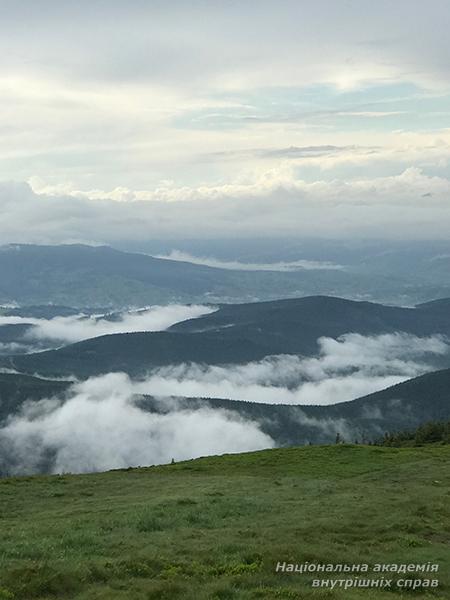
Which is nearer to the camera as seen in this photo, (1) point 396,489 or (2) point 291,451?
(1) point 396,489

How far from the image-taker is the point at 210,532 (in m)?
34.8

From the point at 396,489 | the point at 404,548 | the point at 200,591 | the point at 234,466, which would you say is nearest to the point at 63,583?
the point at 200,591

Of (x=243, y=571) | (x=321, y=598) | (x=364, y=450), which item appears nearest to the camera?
(x=321, y=598)

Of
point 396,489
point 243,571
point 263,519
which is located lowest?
point 396,489

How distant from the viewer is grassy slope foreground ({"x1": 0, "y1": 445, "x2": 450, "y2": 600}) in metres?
23.7

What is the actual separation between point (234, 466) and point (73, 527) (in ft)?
166

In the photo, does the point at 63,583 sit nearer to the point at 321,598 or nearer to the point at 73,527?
the point at 321,598

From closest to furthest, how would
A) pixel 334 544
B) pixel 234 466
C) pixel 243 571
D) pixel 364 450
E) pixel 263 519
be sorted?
pixel 243 571 < pixel 334 544 < pixel 263 519 < pixel 234 466 < pixel 364 450

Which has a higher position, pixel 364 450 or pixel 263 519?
pixel 263 519

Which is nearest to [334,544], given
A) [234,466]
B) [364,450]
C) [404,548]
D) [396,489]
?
[404,548]

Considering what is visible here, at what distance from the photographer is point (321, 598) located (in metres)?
21.9

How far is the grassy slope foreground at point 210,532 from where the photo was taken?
77.8ft

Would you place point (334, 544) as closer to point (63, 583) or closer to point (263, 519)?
point (263, 519)

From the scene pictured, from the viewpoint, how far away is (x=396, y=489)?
53062 millimetres
